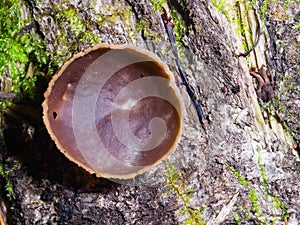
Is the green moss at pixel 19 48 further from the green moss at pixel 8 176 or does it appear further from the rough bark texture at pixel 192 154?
the green moss at pixel 8 176

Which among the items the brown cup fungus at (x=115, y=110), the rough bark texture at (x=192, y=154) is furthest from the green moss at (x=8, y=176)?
the brown cup fungus at (x=115, y=110)

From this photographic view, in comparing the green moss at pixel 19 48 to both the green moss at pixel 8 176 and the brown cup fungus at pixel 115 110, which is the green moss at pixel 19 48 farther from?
the green moss at pixel 8 176

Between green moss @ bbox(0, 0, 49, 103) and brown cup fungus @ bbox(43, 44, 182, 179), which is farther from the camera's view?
green moss @ bbox(0, 0, 49, 103)

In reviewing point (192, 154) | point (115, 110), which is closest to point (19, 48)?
point (115, 110)

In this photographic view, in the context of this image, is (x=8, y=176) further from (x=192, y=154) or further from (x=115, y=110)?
(x=192, y=154)

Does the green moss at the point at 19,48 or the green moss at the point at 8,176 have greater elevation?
the green moss at the point at 19,48

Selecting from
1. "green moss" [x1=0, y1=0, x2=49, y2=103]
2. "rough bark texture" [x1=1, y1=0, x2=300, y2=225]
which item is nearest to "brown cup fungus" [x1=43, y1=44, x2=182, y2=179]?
"rough bark texture" [x1=1, y1=0, x2=300, y2=225]

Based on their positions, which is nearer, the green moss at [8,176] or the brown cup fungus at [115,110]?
the brown cup fungus at [115,110]

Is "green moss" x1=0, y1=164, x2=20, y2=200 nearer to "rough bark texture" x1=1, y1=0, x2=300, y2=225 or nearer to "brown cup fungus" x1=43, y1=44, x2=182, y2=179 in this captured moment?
"rough bark texture" x1=1, y1=0, x2=300, y2=225
